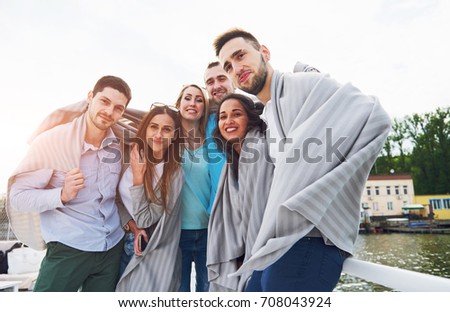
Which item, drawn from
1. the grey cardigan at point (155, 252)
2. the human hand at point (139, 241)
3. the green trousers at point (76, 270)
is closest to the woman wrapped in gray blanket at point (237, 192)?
the grey cardigan at point (155, 252)

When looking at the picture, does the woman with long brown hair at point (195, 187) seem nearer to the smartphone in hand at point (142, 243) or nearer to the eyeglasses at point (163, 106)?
the eyeglasses at point (163, 106)

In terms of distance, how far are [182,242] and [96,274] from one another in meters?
0.32

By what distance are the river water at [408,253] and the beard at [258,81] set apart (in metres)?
7.42

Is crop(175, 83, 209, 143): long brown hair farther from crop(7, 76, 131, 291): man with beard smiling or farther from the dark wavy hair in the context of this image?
crop(7, 76, 131, 291): man with beard smiling

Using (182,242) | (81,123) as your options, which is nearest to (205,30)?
(81,123)

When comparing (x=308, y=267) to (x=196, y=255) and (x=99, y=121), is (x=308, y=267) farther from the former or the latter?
(x=99, y=121)

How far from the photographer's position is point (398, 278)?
65 centimetres

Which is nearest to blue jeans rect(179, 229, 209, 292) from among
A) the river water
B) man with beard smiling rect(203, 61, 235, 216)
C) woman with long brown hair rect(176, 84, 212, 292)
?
woman with long brown hair rect(176, 84, 212, 292)

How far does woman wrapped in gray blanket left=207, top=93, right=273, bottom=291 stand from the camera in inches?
41.3

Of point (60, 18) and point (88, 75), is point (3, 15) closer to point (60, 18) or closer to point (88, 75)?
point (60, 18)

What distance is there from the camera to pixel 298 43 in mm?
1376

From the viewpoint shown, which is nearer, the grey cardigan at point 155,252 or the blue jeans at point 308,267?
the blue jeans at point 308,267

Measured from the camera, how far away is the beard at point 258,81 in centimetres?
106

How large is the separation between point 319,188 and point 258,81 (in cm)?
47
